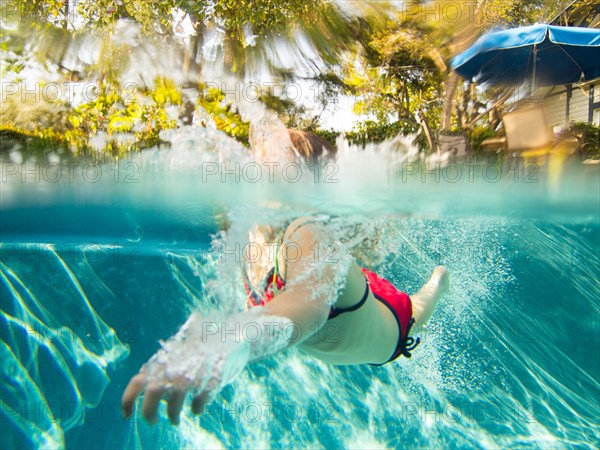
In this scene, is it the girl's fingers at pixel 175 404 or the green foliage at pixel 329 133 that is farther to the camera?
the green foliage at pixel 329 133

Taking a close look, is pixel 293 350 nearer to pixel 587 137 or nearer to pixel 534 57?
pixel 587 137

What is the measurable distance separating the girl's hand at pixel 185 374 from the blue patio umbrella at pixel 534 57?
11.9 meters

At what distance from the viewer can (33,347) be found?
7980 millimetres

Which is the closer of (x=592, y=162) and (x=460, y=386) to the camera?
(x=460, y=386)

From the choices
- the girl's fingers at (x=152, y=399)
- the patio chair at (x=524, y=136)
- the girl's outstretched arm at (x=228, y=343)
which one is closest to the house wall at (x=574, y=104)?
the patio chair at (x=524, y=136)

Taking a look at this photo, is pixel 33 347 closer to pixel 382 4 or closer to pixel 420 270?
pixel 420 270

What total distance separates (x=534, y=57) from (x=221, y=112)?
9.59 m

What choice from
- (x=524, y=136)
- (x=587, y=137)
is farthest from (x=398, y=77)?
(x=587, y=137)

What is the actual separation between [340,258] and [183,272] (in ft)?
27.4

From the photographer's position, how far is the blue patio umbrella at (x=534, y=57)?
36.1 feet

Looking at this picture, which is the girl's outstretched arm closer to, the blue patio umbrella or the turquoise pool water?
the turquoise pool water

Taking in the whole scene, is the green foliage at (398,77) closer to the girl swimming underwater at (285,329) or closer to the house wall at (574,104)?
the house wall at (574,104)

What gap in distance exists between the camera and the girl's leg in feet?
13.2

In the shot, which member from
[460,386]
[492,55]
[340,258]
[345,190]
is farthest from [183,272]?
[492,55]
